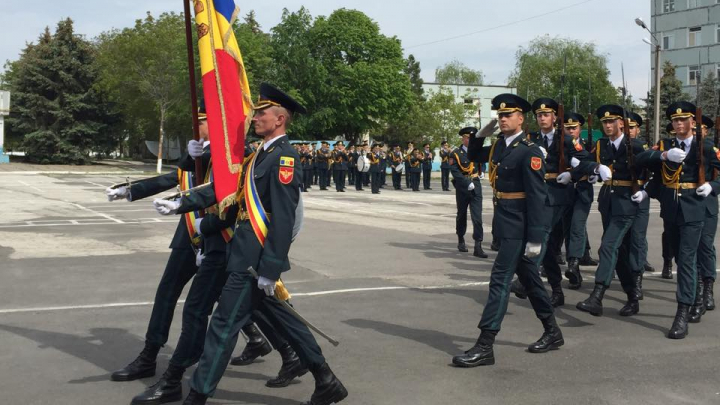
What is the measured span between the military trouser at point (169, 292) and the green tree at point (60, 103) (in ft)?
171

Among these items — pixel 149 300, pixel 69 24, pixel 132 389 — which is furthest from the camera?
pixel 69 24

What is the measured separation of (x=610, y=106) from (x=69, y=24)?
53.9 m

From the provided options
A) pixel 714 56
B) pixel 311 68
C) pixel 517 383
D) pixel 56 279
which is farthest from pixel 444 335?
pixel 714 56

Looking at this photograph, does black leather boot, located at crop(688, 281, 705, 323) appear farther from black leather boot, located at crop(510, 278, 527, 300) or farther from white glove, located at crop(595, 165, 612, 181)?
black leather boot, located at crop(510, 278, 527, 300)

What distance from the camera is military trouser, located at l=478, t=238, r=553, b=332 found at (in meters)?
6.12

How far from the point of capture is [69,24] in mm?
56281

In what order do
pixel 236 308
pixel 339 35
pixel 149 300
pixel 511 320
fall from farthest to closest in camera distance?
pixel 339 35 → pixel 149 300 → pixel 511 320 → pixel 236 308

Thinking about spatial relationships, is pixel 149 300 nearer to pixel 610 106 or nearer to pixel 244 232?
pixel 244 232

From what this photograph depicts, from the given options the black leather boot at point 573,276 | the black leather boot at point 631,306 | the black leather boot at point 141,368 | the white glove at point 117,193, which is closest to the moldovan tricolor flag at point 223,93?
the white glove at point 117,193

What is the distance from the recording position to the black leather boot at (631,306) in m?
7.98

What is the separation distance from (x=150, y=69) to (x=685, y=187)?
47447 mm


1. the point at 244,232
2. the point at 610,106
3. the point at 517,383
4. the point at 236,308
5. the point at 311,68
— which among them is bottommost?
the point at 517,383

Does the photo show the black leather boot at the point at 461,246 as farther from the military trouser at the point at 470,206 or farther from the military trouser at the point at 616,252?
the military trouser at the point at 616,252

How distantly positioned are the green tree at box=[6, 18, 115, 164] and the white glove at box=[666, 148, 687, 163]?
5216cm
